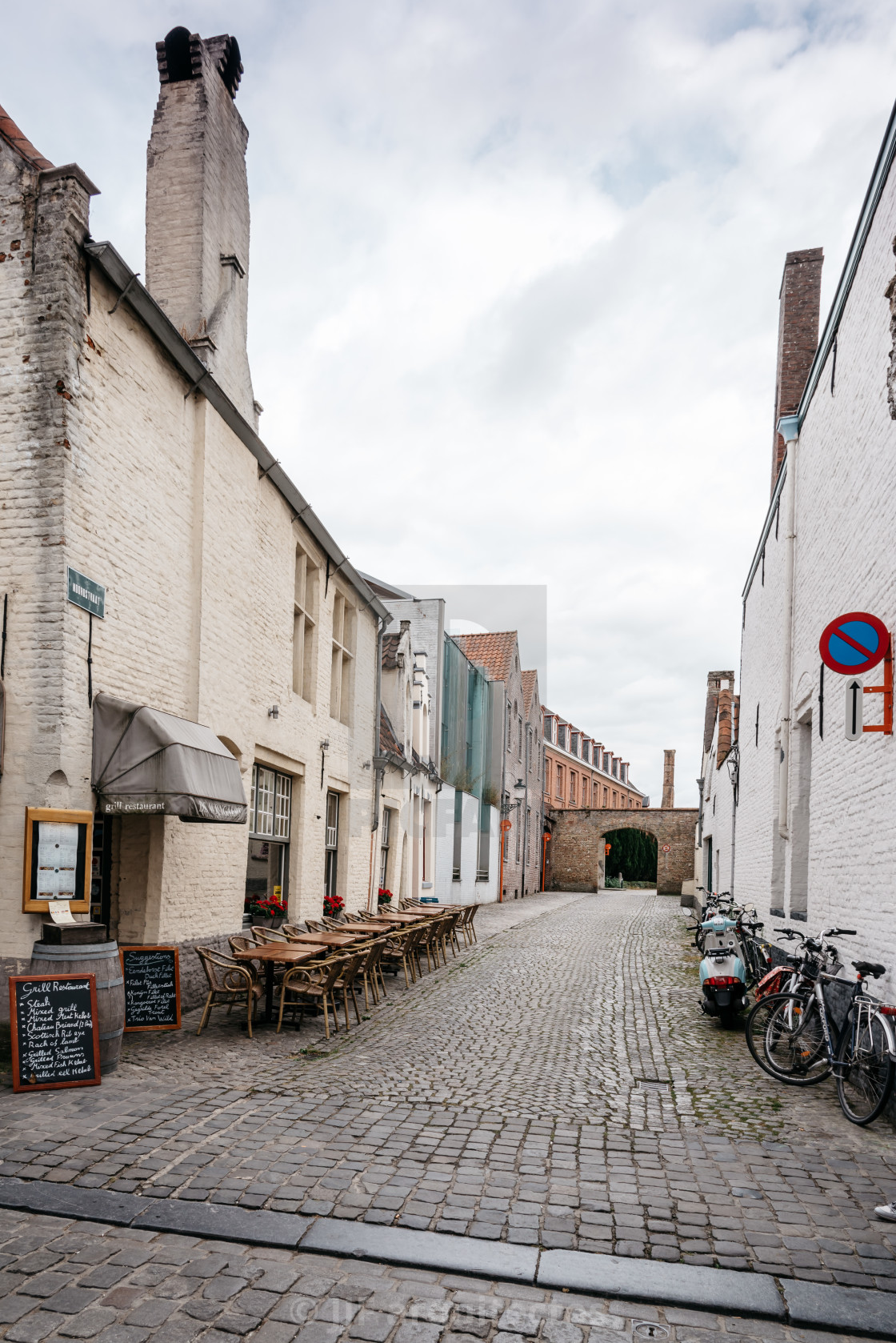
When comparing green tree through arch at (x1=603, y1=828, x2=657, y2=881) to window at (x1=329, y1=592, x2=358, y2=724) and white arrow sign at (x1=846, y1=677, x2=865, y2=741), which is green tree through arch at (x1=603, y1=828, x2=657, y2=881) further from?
white arrow sign at (x1=846, y1=677, x2=865, y2=741)

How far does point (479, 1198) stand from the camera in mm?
4211

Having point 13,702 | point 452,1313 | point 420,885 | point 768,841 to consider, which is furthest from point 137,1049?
point 420,885

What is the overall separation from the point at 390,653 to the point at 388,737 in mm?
1653

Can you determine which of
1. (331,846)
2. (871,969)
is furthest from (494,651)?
(871,969)

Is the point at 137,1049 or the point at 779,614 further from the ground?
the point at 779,614

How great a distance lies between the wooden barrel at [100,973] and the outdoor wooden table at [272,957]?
1595mm

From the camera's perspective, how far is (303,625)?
12812 mm

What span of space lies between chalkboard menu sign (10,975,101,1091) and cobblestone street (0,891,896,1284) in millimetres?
144

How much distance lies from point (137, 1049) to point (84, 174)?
662 centimetres

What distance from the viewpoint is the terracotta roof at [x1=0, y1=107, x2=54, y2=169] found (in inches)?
282

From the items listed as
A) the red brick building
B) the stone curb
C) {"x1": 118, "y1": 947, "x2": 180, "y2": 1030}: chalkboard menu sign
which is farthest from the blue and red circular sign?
the red brick building

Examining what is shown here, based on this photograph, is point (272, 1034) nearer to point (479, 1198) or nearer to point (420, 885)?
point (479, 1198)

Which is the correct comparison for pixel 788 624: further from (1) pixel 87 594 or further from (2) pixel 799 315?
(1) pixel 87 594

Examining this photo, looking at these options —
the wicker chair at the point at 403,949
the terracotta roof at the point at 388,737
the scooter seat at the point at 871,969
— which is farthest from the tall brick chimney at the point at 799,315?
the scooter seat at the point at 871,969
